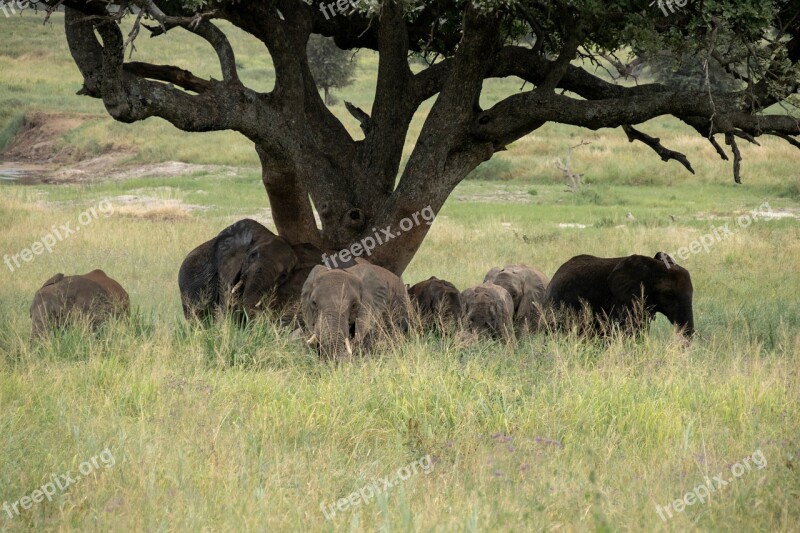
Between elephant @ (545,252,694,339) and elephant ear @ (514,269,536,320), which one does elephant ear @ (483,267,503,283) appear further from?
elephant @ (545,252,694,339)

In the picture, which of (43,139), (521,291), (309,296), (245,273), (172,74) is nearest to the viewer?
(309,296)

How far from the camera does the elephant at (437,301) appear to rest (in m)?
11.4

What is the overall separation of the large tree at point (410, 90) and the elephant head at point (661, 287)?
5.89 feet

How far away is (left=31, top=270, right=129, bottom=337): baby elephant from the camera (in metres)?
10.5

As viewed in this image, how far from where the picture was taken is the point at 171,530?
5152 millimetres

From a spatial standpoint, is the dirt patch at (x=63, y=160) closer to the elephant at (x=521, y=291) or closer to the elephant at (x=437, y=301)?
the elephant at (x=521, y=291)

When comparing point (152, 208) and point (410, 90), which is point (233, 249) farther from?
point (152, 208)

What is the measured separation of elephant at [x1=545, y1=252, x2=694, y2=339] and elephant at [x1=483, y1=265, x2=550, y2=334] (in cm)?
102

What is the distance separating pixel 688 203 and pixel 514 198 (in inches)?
212

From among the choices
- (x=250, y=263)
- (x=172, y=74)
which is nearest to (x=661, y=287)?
(x=250, y=263)

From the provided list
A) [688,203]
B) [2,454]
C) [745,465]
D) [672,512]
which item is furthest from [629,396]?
[688,203]

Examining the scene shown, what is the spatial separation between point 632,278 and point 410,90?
4.09 meters

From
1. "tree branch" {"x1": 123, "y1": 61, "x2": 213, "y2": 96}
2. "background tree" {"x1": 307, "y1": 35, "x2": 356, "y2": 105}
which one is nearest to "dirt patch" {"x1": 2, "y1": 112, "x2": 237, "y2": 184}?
"background tree" {"x1": 307, "y1": 35, "x2": 356, "y2": 105}

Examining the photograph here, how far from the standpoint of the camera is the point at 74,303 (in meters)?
10.8
